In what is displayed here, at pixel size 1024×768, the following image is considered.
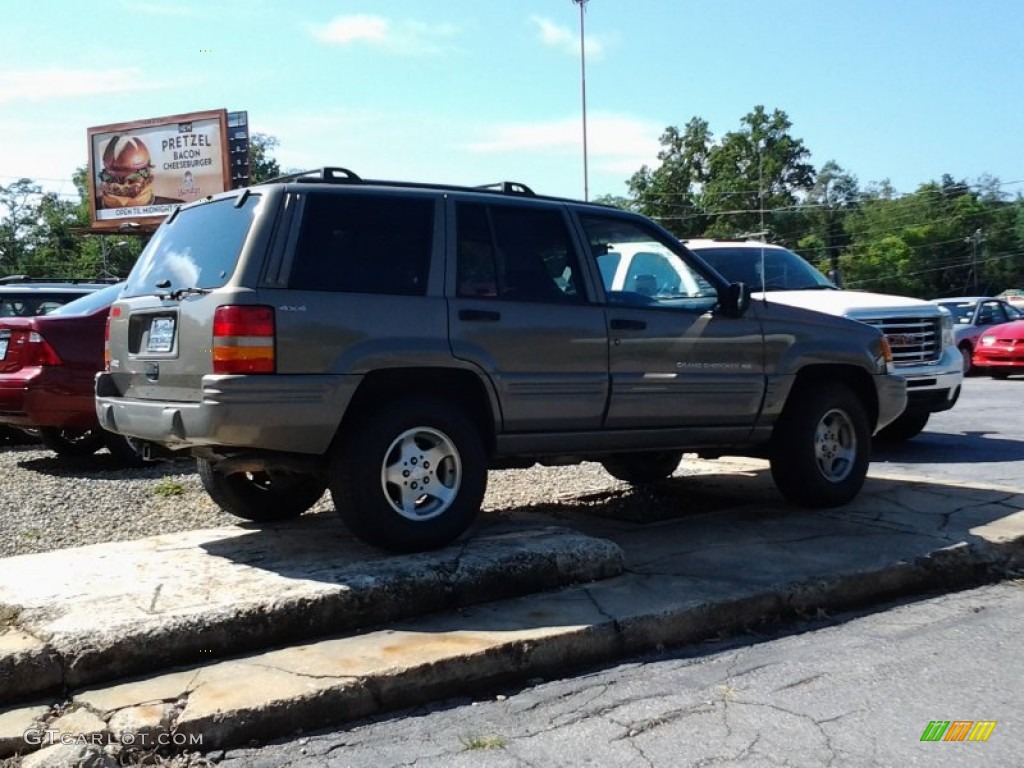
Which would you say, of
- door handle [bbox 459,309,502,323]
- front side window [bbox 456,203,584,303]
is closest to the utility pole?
front side window [bbox 456,203,584,303]

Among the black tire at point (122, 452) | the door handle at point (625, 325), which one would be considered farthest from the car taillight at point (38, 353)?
the door handle at point (625, 325)

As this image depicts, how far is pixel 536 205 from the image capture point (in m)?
5.79

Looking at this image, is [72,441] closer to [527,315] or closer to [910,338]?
[527,315]

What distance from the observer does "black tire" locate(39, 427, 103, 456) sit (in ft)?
29.8

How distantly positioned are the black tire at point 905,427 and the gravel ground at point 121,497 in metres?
3.27

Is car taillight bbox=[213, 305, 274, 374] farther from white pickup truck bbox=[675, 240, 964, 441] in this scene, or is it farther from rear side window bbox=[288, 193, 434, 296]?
white pickup truck bbox=[675, 240, 964, 441]

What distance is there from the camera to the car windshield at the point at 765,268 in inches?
400

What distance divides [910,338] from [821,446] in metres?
3.33

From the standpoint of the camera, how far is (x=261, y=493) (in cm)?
622

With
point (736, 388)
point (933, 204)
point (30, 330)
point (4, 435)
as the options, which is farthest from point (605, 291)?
point (933, 204)

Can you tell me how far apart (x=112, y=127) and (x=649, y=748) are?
35.6 metres

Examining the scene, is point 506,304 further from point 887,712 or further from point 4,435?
point 4,435

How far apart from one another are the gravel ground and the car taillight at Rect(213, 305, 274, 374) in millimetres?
2238

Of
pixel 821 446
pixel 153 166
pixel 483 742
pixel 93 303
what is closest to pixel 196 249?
pixel 483 742
